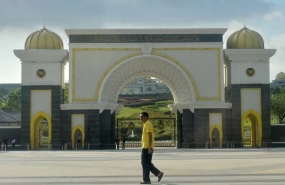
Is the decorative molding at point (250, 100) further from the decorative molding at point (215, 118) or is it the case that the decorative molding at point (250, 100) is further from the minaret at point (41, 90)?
the minaret at point (41, 90)

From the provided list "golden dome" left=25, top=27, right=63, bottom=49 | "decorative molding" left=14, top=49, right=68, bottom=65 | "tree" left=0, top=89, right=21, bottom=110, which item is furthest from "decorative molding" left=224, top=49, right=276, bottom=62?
"tree" left=0, top=89, right=21, bottom=110

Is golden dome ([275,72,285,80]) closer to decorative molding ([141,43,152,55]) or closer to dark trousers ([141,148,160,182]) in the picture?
decorative molding ([141,43,152,55])

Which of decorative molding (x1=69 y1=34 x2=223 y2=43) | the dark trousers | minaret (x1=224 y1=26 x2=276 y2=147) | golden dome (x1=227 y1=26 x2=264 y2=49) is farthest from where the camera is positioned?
golden dome (x1=227 y1=26 x2=264 y2=49)

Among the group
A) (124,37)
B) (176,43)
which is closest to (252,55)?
(176,43)

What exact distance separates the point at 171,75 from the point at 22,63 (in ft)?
31.8

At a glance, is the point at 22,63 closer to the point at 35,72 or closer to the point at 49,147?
the point at 35,72

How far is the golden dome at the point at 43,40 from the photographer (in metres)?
35.2

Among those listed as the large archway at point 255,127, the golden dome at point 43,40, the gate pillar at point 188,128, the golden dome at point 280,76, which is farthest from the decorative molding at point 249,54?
the golden dome at point 280,76

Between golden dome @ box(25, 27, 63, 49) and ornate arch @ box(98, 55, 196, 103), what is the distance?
13.6 feet

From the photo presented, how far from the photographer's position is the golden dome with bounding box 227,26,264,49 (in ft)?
117

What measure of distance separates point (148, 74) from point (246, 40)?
22.4ft

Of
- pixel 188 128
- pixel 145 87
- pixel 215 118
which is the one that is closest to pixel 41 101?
pixel 188 128

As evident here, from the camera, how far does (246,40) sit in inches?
1403

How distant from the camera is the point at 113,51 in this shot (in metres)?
34.8
